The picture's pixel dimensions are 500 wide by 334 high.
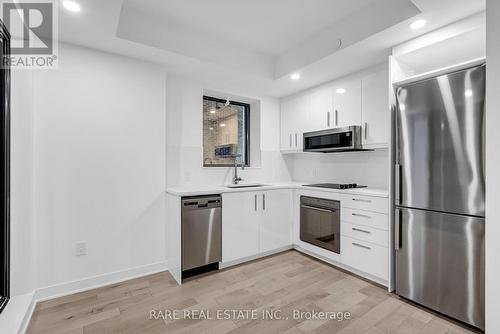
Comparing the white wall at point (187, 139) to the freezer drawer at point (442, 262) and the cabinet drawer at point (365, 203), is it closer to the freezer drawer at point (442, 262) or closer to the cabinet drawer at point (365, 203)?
the cabinet drawer at point (365, 203)

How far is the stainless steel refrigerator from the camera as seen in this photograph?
172 centimetres

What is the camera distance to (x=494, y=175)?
149 centimetres

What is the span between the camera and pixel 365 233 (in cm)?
A: 250

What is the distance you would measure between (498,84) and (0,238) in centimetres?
354

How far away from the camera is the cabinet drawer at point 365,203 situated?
2334 millimetres

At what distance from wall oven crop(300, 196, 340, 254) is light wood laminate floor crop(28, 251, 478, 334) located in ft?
1.06

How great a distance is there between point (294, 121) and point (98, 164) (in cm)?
270

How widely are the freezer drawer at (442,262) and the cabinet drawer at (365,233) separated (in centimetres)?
18

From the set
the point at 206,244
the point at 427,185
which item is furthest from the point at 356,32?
the point at 206,244

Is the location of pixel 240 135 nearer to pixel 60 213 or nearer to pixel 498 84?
pixel 60 213

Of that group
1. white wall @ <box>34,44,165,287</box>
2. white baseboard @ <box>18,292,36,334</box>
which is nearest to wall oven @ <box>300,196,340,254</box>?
white wall @ <box>34,44,165,287</box>

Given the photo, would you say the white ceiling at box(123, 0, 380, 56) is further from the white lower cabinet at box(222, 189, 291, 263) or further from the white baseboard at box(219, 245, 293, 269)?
the white baseboard at box(219, 245, 293, 269)

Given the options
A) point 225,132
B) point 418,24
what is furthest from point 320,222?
point 418,24

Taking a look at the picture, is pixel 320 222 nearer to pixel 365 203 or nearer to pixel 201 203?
pixel 365 203
